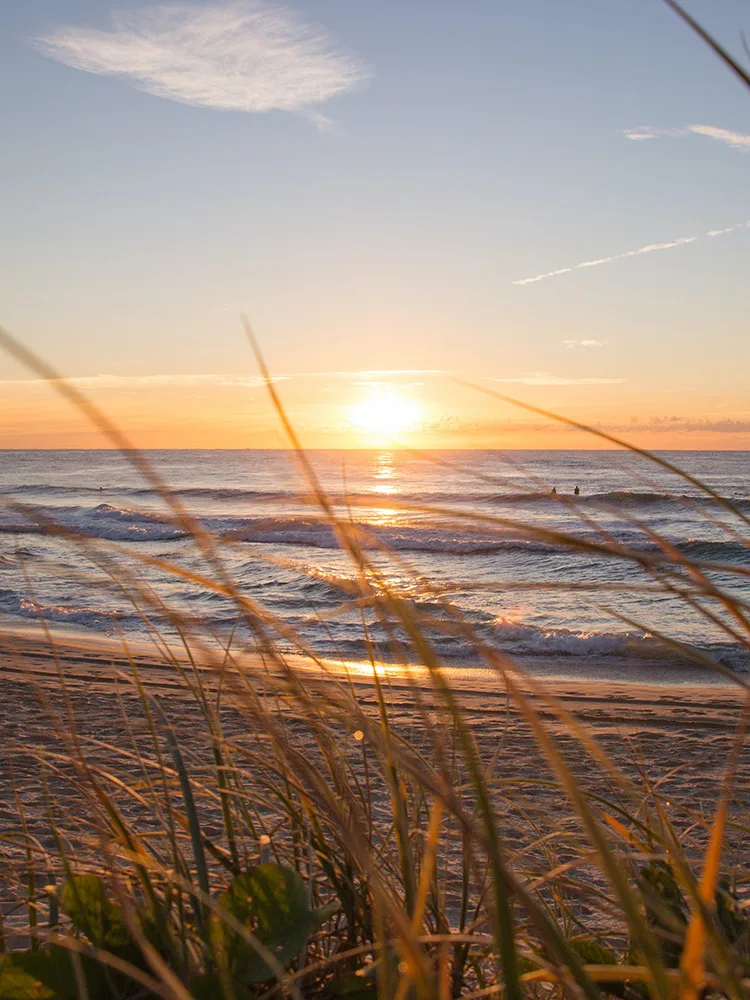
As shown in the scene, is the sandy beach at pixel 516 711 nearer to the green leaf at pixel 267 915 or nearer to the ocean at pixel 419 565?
the ocean at pixel 419 565

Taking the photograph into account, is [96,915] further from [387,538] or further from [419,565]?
[387,538]

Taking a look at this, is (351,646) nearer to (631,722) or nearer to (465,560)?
(631,722)

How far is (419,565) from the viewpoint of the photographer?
1641 cm

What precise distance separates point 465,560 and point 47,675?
10857 millimetres

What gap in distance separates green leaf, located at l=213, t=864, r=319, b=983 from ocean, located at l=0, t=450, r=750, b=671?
0.32 meters

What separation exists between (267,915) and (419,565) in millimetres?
15462

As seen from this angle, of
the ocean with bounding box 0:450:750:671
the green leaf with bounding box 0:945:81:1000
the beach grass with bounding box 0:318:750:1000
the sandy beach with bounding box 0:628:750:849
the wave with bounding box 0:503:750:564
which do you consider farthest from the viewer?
the wave with bounding box 0:503:750:564

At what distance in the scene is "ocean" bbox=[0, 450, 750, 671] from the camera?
105cm

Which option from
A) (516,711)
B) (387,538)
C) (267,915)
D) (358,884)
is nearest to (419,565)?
(387,538)

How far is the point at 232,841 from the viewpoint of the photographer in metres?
1.16

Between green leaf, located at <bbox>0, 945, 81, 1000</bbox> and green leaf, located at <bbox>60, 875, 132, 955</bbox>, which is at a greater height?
green leaf, located at <bbox>60, 875, 132, 955</bbox>

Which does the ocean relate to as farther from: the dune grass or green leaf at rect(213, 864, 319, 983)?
green leaf at rect(213, 864, 319, 983)

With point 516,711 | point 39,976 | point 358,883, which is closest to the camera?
point 39,976

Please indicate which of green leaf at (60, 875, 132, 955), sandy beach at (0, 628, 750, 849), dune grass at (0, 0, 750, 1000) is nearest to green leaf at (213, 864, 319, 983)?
dune grass at (0, 0, 750, 1000)
